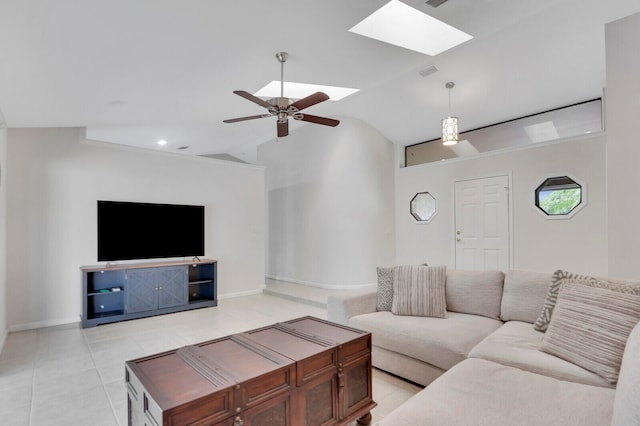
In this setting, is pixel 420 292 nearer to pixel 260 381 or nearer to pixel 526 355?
pixel 526 355

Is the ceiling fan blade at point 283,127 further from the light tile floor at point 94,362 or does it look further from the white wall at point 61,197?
the white wall at point 61,197

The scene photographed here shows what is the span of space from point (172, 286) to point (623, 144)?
5.27 m

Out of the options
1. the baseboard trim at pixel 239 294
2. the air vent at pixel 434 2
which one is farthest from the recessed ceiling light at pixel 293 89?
the baseboard trim at pixel 239 294

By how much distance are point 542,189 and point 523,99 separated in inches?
51.6

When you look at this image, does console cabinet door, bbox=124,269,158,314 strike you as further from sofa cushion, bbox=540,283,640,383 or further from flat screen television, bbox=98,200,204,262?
sofa cushion, bbox=540,283,640,383

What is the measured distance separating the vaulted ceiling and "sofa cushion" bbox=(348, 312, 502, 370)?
7.70 feet

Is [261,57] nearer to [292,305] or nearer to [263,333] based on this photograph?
[263,333]

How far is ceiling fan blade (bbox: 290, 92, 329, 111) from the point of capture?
284cm

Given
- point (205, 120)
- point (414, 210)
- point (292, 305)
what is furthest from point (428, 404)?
point (414, 210)

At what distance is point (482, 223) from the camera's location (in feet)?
17.8

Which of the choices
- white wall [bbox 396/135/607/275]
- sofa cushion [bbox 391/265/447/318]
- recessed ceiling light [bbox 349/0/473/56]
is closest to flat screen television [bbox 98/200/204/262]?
sofa cushion [bbox 391/265/447/318]

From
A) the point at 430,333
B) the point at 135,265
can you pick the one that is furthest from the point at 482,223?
the point at 135,265

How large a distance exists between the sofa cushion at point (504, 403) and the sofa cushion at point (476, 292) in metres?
1.08

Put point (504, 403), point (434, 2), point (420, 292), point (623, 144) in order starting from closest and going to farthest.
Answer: point (504, 403), point (434, 2), point (623, 144), point (420, 292)
